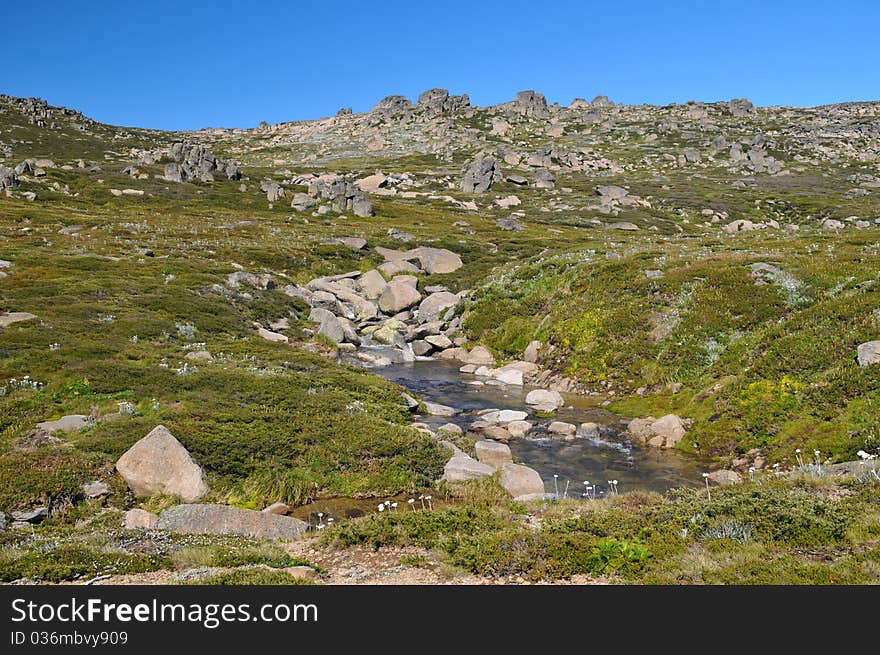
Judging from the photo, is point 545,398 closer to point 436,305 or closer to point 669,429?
point 669,429

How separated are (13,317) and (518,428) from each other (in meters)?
24.4

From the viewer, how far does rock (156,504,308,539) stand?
472 inches

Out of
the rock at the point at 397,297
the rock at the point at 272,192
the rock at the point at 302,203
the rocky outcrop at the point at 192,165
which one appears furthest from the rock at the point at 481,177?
the rock at the point at 397,297

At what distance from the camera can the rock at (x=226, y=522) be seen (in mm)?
11992

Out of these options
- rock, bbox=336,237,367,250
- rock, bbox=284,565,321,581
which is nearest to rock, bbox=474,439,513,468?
rock, bbox=284,565,321,581

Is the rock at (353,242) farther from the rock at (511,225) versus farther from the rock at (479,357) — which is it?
the rock at (511,225)

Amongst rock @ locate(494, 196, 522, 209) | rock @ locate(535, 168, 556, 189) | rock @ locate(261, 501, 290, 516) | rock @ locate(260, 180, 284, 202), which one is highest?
rock @ locate(535, 168, 556, 189)

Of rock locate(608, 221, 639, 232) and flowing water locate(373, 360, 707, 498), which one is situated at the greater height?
rock locate(608, 221, 639, 232)

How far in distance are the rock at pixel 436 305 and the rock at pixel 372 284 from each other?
4819mm

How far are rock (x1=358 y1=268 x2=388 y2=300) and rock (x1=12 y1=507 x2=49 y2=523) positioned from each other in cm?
3808

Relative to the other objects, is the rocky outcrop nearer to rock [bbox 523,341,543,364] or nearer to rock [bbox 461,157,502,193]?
rock [bbox 461,157,502,193]

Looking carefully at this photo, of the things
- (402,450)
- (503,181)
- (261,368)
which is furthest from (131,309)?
(503,181)

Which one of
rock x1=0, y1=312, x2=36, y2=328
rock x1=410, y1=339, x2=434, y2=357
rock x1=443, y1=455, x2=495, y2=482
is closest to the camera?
rock x1=443, y1=455, x2=495, y2=482
